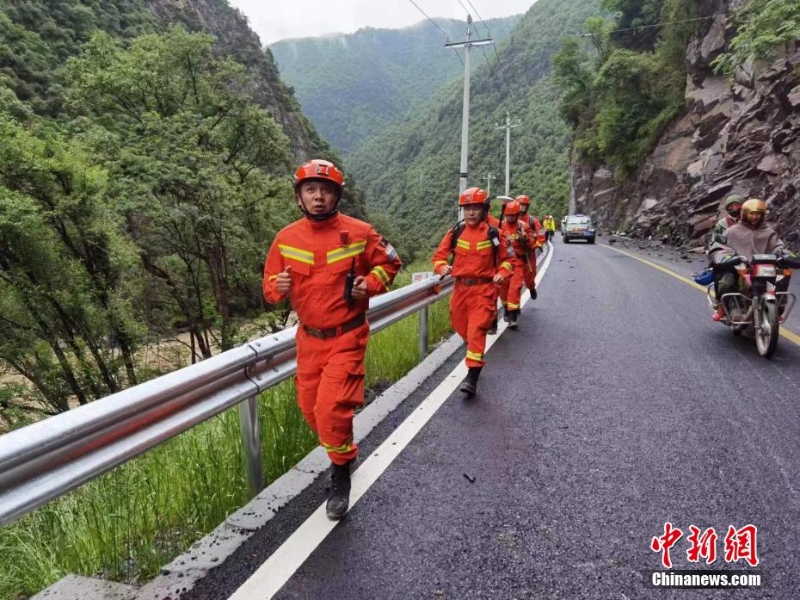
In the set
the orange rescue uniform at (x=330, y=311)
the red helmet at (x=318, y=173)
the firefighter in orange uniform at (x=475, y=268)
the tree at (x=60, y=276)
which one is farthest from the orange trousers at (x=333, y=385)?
the tree at (x=60, y=276)

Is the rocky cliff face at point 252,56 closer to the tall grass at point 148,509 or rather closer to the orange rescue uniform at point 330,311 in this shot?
the tall grass at point 148,509

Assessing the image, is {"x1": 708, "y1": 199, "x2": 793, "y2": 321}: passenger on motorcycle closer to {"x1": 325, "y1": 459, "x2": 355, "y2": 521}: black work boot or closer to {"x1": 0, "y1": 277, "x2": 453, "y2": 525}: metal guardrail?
{"x1": 0, "y1": 277, "x2": 453, "y2": 525}: metal guardrail

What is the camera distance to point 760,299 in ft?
19.8

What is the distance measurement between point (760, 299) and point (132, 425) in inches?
244

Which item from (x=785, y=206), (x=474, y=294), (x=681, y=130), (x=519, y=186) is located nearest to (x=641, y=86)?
(x=681, y=130)

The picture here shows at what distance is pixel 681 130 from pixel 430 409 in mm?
35381

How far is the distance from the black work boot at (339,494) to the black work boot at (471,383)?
1982 millimetres

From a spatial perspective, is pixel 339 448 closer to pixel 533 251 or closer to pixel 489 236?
pixel 489 236

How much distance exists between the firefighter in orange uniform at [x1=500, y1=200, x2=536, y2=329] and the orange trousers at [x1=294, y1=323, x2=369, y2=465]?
16.4 ft

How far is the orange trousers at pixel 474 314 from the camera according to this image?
5078 millimetres

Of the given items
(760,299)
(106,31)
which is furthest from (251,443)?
(106,31)

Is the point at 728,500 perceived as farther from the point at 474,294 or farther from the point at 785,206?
the point at 785,206

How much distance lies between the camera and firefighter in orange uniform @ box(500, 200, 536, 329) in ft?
26.0

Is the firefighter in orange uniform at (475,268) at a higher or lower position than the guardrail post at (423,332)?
higher
